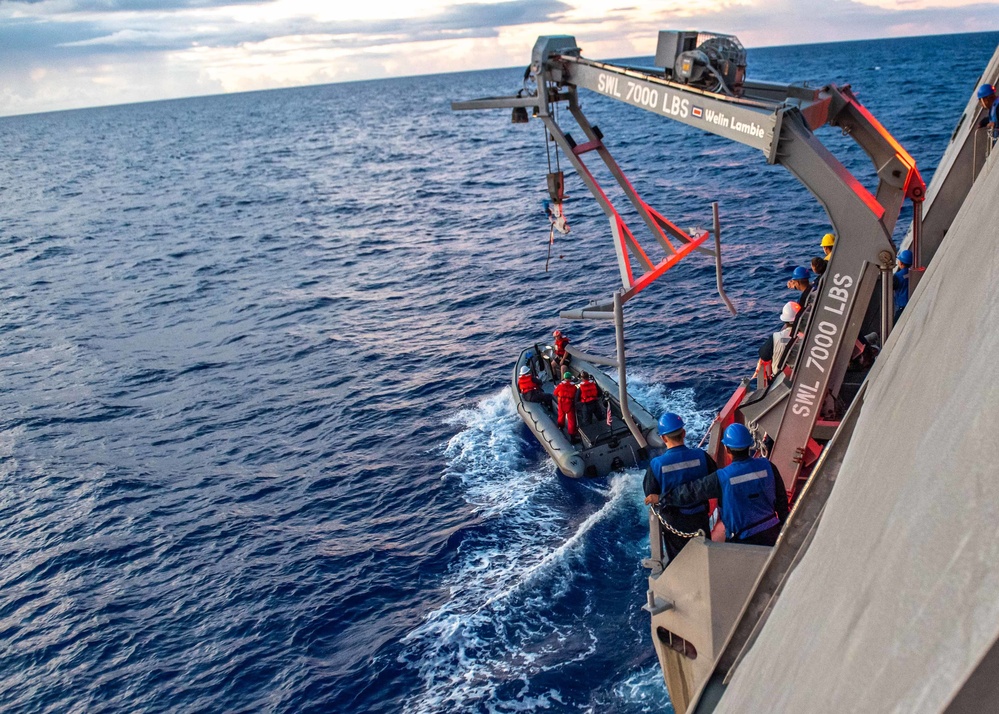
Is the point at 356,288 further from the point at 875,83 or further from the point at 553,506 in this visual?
the point at 875,83

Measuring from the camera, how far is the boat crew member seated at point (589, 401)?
1712 centimetres

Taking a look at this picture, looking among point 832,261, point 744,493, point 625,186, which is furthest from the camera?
point 625,186

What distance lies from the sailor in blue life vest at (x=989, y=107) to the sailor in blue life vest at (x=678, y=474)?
27.0ft

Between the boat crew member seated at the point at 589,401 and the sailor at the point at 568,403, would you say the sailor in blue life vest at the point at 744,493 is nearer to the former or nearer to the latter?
the sailor at the point at 568,403

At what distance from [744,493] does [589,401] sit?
410 inches

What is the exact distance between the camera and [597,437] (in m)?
16.7

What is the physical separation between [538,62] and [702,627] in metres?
10.9

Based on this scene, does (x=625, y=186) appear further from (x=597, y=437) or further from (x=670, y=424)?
(x=670, y=424)

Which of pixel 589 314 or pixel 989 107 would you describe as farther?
pixel 589 314

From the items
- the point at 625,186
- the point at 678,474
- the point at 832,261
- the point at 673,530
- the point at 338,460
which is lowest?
the point at 338,460

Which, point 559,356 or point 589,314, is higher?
point 589,314

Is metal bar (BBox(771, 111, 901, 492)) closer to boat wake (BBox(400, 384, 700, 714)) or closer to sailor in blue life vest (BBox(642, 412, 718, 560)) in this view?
sailor in blue life vest (BBox(642, 412, 718, 560))

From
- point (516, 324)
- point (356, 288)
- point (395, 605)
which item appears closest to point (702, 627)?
point (395, 605)

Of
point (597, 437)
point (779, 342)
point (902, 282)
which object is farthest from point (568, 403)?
point (902, 282)
